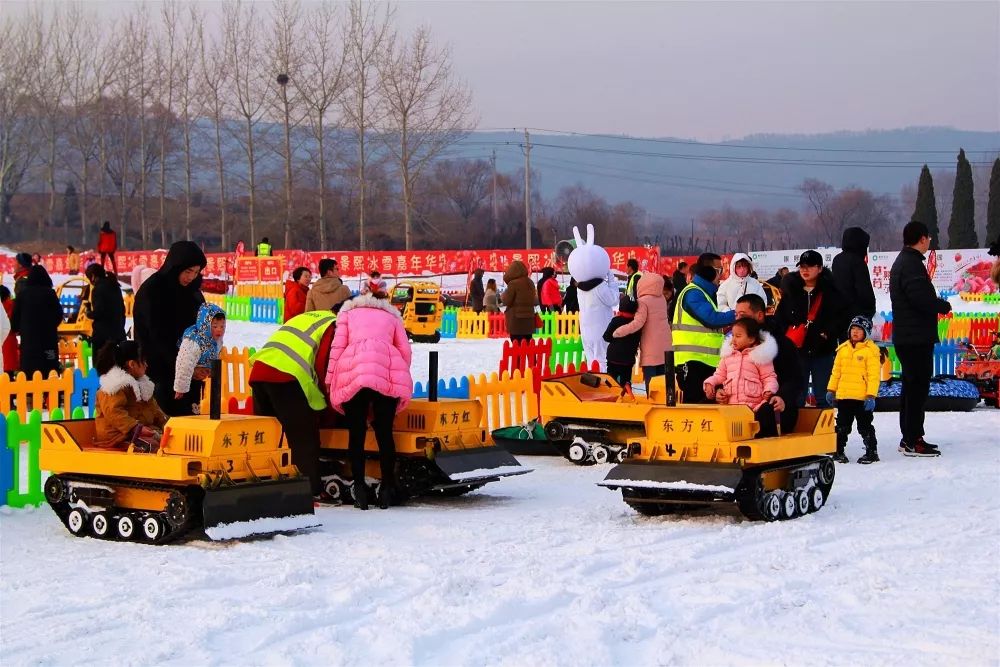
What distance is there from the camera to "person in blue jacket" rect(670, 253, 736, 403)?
10.9m

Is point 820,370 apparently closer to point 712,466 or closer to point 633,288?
point 633,288

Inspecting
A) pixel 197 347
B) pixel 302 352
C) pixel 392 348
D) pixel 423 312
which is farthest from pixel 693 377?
pixel 423 312

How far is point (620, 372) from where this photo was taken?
13.5m

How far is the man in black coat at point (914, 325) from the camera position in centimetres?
1186

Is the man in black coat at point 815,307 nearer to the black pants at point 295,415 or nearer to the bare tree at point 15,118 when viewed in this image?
the black pants at point 295,415

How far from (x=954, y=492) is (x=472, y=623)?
540 cm

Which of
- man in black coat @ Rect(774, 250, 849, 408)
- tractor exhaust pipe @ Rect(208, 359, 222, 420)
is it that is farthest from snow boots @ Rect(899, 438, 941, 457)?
tractor exhaust pipe @ Rect(208, 359, 222, 420)

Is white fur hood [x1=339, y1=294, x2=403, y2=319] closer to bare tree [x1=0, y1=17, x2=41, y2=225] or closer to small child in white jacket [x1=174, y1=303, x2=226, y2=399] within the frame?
small child in white jacket [x1=174, y1=303, x2=226, y2=399]

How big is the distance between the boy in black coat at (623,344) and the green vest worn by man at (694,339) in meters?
2.06

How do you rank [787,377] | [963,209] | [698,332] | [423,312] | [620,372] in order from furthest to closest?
[963,209] → [423,312] → [620,372] → [698,332] → [787,377]

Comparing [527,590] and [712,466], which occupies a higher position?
[712,466]

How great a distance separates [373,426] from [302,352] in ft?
2.50

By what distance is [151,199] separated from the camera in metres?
86.8

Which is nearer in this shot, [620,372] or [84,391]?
[84,391]
